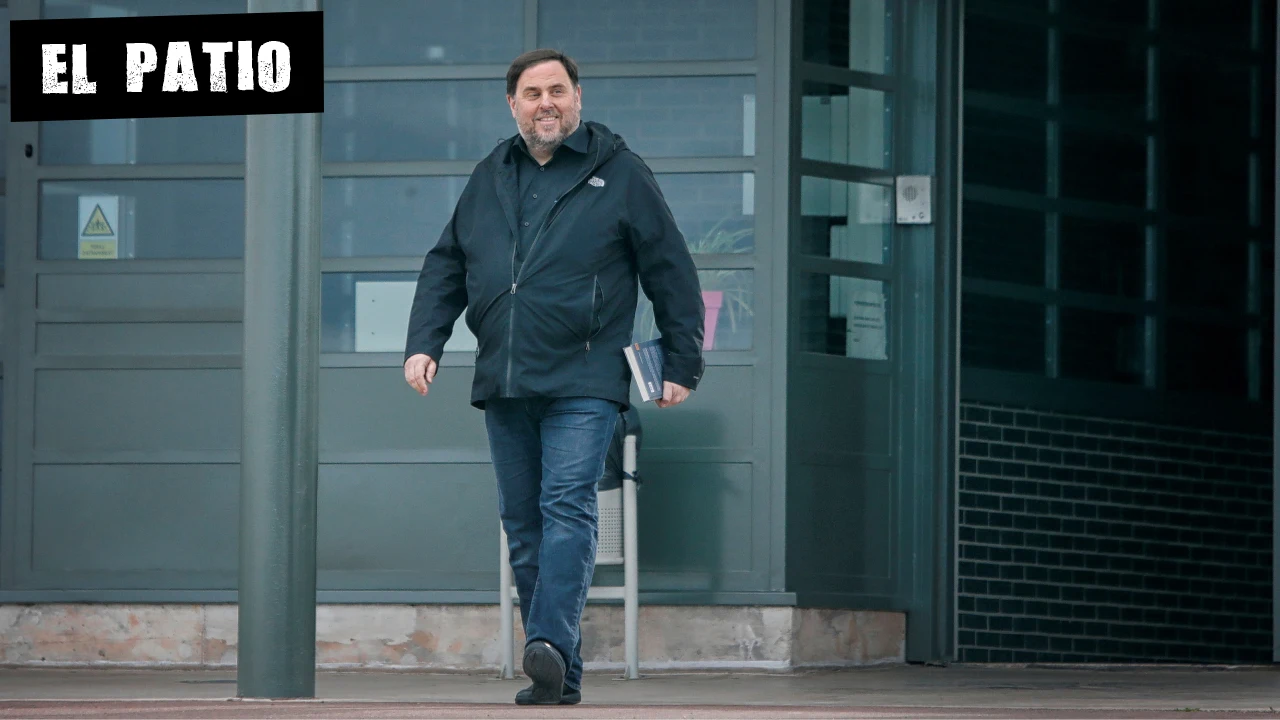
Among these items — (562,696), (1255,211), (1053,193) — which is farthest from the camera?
(1255,211)

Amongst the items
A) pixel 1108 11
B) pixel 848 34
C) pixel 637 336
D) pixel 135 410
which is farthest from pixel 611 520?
pixel 1108 11

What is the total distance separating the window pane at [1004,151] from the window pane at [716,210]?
→ 4.09 ft

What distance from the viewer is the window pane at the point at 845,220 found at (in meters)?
8.65

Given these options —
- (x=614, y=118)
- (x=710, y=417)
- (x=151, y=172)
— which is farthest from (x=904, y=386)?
(x=151, y=172)

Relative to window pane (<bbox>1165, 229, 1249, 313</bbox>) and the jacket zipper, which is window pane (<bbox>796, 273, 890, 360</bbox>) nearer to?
window pane (<bbox>1165, 229, 1249, 313</bbox>)

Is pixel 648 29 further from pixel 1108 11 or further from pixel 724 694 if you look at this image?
pixel 724 694

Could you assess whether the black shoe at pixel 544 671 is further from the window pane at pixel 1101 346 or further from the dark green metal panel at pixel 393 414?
the window pane at pixel 1101 346

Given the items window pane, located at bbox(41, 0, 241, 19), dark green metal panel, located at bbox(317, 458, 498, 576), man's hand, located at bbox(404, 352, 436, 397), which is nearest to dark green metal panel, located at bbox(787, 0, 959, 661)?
dark green metal panel, located at bbox(317, 458, 498, 576)

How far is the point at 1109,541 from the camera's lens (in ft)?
32.7

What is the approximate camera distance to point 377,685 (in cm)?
750

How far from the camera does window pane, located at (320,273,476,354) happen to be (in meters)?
8.70

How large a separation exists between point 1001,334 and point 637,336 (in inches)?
69.7

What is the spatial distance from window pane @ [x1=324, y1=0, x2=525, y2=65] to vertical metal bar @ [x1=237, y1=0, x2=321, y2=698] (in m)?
2.91

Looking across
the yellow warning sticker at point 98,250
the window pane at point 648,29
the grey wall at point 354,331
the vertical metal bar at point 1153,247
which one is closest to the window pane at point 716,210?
the grey wall at point 354,331
